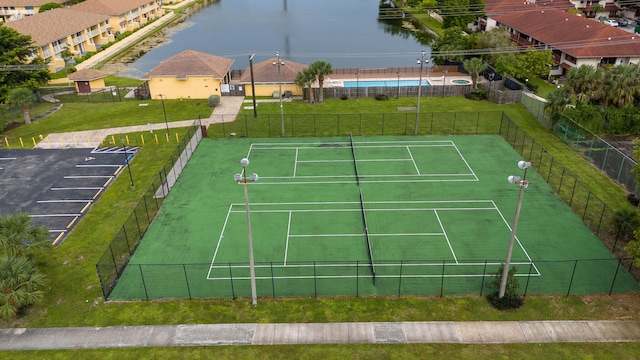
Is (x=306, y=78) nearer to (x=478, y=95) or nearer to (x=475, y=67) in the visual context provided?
(x=478, y=95)

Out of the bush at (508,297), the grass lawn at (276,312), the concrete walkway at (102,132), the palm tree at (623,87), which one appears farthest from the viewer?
the concrete walkway at (102,132)

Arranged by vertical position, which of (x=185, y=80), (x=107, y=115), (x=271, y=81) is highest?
(x=185, y=80)

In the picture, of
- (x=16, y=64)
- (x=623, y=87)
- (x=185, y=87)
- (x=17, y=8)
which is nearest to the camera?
(x=623, y=87)

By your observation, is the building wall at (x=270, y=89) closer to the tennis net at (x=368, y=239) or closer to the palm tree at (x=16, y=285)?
the tennis net at (x=368, y=239)

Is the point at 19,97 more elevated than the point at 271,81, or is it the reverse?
the point at 19,97

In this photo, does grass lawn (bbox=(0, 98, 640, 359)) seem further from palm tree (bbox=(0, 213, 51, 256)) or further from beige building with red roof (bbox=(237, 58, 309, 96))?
beige building with red roof (bbox=(237, 58, 309, 96))

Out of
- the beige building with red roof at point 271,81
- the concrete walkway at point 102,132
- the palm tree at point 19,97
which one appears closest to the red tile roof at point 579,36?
the beige building with red roof at point 271,81

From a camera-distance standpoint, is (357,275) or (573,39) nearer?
(357,275)

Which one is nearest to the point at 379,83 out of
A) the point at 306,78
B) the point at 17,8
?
the point at 306,78
